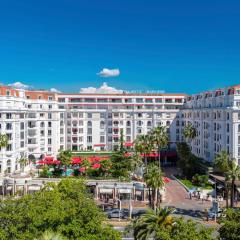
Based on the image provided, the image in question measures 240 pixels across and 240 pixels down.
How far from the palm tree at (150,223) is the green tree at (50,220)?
164 inches

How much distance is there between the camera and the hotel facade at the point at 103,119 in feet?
→ 310

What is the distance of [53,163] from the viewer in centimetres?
9812

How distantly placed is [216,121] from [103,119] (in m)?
45.8

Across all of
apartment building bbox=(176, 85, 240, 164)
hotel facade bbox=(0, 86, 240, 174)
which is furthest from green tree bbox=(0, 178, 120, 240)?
apartment building bbox=(176, 85, 240, 164)

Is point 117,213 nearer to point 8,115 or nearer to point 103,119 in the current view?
point 8,115

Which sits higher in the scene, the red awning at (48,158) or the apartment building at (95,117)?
the apartment building at (95,117)

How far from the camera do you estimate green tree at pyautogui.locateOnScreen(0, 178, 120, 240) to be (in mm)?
35625

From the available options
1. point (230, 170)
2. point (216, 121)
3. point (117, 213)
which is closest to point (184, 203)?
point (230, 170)

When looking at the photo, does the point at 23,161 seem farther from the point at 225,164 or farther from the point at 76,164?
the point at 225,164

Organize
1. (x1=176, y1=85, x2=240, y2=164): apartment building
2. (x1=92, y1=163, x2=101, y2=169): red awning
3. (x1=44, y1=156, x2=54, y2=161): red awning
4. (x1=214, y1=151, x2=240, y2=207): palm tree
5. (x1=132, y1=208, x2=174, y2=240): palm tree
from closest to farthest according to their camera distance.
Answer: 1. (x1=132, y1=208, x2=174, y2=240): palm tree
2. (x1=214, y1=151, x2=240, y2=207): palm tree
3. (x1=176, y1=85, x2=240, y2=164): apartment building
4. (x1=92, y1=163, x2=101, y2=169): red awning
5. (x1=44, y1=156, x2=54, y2=161): red awning

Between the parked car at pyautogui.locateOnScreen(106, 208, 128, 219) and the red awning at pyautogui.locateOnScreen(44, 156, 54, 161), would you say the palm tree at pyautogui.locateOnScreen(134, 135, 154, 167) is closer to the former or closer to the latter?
the parked car at pyautogui.locateOnScreen(106, 208, 128, 219)

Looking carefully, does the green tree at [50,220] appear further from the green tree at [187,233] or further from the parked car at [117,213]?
the parked car at [117,213]

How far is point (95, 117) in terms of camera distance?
132000mm

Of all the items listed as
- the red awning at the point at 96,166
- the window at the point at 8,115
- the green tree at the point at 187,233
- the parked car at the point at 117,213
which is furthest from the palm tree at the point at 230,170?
the window at the point at 8,115
